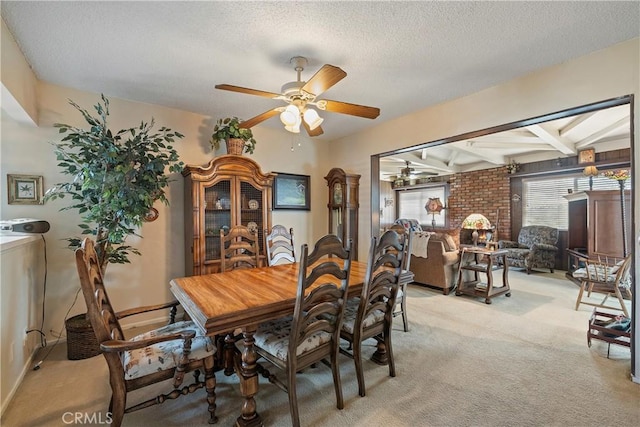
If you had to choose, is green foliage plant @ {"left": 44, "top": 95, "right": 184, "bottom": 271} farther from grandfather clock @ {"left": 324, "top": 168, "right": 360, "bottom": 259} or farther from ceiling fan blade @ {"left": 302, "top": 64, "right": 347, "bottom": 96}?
grandfather clock @ {"left": 324, "top": 168, "right": 360, "bottom": 259}

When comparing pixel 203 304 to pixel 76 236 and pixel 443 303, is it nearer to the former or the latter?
pixel 76 236

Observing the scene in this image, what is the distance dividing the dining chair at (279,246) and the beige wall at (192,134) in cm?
121

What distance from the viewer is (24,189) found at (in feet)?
8.28

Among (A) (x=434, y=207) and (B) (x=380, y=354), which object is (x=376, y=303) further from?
(A) (x=434, y=207)

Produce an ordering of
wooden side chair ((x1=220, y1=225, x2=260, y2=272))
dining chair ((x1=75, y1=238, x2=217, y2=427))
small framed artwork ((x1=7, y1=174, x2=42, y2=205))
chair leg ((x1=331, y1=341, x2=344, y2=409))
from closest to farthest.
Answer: dining chair ((x1=75, y1=238, x2=217, y2=427)) < chair leg ((x1=331, y1=341, x2=344, y2=409)) < small framed artwork ((x1=7, y1=174, x2=42, y2=205)) < wooden side chair ((x1=220, y1=225, x2=260, y2=272))

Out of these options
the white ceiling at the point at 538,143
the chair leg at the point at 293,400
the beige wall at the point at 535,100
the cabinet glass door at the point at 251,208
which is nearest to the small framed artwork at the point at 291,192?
the cabinet glass door at the point at 251,208

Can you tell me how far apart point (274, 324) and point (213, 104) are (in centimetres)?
256

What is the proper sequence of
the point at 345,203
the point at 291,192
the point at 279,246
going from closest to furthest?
the point at 279,246 → the point at 345,203 → the point at 291,192

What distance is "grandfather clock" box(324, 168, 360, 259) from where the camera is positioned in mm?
4195

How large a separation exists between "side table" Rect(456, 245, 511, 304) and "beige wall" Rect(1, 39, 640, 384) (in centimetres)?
153

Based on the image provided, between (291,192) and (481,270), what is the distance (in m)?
3.03

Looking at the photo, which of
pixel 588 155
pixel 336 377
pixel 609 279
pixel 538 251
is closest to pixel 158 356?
pixel 336 377

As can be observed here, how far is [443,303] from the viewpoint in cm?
376

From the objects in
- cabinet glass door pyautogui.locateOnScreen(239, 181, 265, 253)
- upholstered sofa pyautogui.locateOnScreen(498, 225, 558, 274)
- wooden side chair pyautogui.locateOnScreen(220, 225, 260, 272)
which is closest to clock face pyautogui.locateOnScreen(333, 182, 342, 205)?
cabinet glass door pyautogui.locateOnScreen(239, 181, 265, 253)
